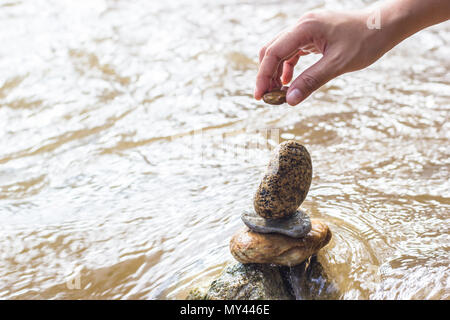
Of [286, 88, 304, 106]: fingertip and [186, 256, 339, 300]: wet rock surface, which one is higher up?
[286, 88, 304, 106]: fingertip

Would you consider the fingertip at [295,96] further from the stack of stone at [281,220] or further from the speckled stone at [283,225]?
the speckled stone at [283,225]

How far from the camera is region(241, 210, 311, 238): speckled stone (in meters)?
2.10

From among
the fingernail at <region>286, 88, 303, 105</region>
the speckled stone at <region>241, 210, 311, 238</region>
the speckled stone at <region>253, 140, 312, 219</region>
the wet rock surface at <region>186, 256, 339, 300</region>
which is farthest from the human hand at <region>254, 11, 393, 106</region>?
the wet rock surface at <region>186, 256, 339, 300</region>

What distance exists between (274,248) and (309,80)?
80cm

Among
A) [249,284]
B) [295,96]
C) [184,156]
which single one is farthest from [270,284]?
[184,156]

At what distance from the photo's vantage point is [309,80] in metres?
2.21

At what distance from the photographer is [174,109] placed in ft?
14.3

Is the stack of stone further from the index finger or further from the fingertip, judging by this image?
the index finger

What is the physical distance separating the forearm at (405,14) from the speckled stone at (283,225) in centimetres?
99

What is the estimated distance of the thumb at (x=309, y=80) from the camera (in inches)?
86.1

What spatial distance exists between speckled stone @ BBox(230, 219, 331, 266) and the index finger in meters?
0.76

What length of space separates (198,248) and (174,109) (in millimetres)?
2087

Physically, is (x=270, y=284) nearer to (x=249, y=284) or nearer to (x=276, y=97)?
(x=249, y=284)
